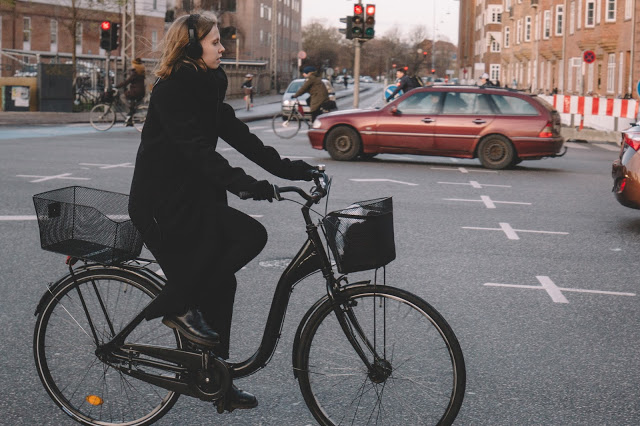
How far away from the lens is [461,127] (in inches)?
697

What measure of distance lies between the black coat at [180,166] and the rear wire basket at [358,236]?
43 cm

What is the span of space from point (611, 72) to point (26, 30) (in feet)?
132

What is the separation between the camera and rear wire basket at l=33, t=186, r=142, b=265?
3.85 meters

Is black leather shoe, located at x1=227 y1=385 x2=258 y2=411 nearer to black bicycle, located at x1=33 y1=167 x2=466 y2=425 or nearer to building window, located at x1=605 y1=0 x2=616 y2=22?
black bicycle, located at x1=33 y1=167 x2=466 y2=425

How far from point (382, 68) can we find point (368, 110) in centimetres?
18129

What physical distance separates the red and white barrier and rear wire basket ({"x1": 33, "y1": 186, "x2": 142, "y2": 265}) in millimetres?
24484

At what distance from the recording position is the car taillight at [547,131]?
57.0 ft

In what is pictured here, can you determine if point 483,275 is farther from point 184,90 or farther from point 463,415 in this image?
point 184,90

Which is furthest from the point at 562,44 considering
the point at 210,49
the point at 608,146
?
the point at 210,49

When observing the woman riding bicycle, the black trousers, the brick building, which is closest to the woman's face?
the woman riding bicycle

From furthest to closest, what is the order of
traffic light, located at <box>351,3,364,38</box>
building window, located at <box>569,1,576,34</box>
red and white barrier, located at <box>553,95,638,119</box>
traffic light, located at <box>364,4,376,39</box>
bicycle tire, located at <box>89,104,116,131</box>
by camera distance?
building window, located at <box>569,1,576,34</box>
traffic light, located at <box>364,4,376,39</box>
traffic light, located at <box>351,3,364,38</box>
red and white barrier, located at <box>553,95,638,119</box>
bicycle tire, located at <box>89,104,116,131</box>

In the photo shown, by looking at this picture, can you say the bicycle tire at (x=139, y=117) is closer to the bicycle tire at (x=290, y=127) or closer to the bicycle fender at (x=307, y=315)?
the bicycle tire at (x=290, y=127)

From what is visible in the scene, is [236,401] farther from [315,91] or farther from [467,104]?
[315,91]

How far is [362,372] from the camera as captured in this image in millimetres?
3785
